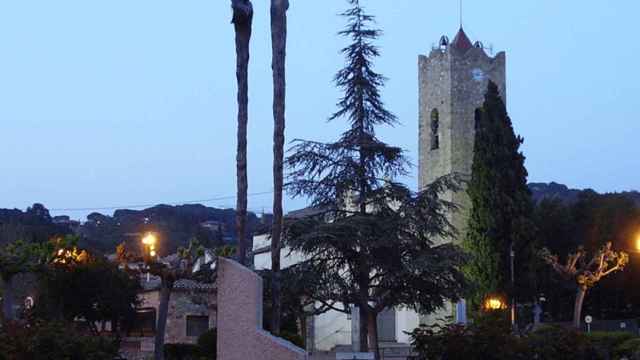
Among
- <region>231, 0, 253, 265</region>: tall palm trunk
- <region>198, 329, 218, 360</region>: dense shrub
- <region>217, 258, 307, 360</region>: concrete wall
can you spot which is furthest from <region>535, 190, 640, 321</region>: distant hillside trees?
<region>217, 258, 307, 360</region>: concrete wall

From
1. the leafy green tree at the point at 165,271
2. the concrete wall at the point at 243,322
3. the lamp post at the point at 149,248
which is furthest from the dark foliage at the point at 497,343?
the lamp post at the point at 149,248

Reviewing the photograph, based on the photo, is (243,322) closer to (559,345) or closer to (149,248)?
(559,345)

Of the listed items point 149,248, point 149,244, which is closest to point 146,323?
point 149,244

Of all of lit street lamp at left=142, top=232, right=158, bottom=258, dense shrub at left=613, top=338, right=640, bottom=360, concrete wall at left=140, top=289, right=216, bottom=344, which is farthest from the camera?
concrete wall at left=140, top=289, right=216, bottom=344

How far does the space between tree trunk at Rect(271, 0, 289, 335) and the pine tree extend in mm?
22797

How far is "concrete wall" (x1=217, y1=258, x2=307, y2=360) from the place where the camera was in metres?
15.0

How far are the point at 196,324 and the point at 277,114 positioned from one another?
77.1 ft

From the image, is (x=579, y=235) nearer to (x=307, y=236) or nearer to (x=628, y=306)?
(x=628, y=306)

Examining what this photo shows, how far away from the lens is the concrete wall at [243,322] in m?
15.0

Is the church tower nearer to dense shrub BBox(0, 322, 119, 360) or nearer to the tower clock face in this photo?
the tower clock face

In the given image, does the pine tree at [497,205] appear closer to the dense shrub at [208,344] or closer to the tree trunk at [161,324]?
the dense shrub at [208,344]

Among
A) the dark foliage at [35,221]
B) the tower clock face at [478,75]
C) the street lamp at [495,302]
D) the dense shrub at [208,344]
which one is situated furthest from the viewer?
the dark foliage at [35,221]

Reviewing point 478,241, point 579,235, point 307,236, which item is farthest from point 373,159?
point 579,235

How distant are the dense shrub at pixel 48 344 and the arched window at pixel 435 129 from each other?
3715cm
